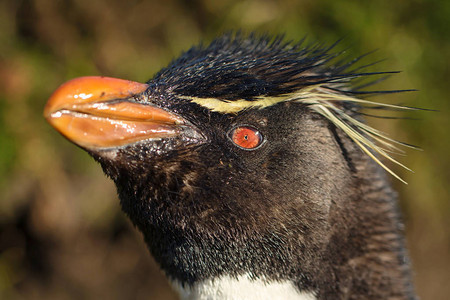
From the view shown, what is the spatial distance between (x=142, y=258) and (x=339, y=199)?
8.02 feet

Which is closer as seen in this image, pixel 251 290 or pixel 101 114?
pixel 101 114

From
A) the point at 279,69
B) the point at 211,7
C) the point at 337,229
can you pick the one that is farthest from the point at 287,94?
the point at 211,7

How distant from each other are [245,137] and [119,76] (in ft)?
7.68

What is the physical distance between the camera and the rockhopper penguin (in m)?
1.38

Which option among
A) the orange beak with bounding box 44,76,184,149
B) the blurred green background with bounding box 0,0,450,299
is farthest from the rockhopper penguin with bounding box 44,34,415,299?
the blurred green background with bounding box 0,0,450,299

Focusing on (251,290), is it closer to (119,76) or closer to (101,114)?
(101,114)

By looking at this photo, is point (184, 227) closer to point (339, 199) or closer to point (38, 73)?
point (339, 199)

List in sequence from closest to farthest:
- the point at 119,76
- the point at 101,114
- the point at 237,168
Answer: the point at 101,114, the point at 237,168, the point at 119,76

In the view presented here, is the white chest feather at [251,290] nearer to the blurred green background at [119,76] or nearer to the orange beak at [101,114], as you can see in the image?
the orange beak at [101,114]

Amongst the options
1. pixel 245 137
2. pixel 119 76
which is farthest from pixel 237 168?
pixel 119 76

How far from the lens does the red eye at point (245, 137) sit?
147 centimetres

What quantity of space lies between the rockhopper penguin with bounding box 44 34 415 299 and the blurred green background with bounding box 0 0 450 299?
81.2 inches

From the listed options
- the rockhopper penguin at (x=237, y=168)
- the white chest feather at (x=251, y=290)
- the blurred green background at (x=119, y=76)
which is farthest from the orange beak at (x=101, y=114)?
the blurred green background at (x=119, y=76)

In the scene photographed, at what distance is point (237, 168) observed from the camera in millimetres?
1469
